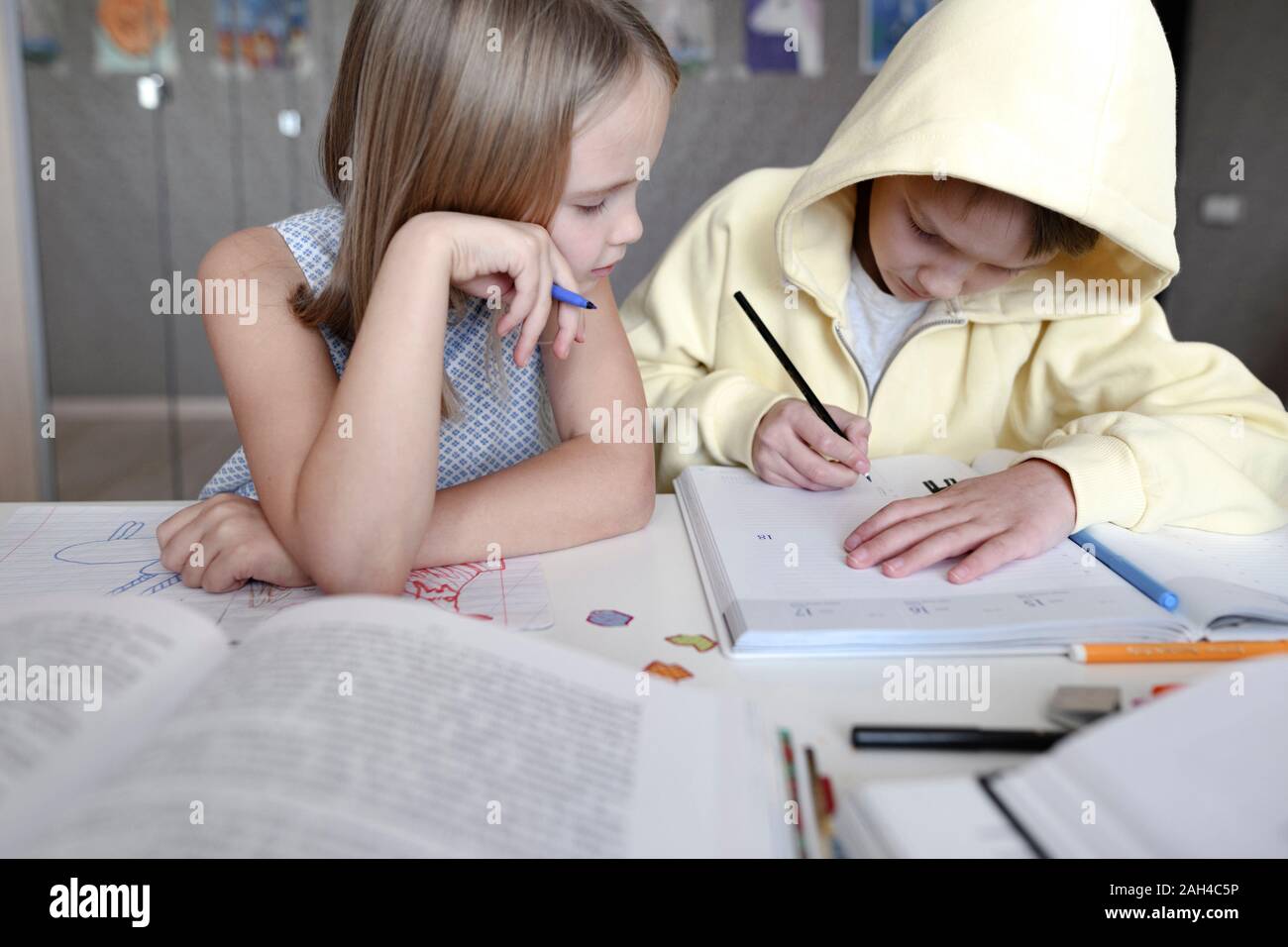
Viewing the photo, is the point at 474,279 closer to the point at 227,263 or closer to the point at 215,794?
the point at 227,263

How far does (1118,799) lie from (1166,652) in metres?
0.24

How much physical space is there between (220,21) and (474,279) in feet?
6.71

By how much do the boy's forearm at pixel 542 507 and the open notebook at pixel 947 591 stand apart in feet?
0.20

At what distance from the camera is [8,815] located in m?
0.39

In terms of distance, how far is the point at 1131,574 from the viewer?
0.71 meters

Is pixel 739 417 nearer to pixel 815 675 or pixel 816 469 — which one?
pixel 816 469

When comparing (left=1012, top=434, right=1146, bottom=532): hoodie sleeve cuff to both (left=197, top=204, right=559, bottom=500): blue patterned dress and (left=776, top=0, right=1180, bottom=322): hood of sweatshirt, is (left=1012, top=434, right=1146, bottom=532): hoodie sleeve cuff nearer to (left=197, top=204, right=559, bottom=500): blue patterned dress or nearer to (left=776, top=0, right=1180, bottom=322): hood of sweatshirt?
(left=776, top=0, right=1180, bottom=322): hood of sweatshirt

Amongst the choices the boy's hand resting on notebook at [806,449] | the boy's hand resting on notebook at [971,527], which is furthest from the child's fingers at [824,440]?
the boy's hand resting on notebook at [971,527]

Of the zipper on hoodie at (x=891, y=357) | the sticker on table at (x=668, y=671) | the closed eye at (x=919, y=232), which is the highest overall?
the closed eye at (x=919, y=232)

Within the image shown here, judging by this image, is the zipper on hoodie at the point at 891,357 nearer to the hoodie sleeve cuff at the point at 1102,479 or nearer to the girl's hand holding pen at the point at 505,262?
the hoodie sleeve cuff at the point at 1102,479

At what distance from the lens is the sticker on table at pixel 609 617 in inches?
25.4

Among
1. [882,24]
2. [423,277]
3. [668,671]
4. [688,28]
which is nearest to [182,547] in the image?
[423,277]

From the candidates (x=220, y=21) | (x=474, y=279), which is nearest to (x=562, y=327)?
(x=474, y=279)

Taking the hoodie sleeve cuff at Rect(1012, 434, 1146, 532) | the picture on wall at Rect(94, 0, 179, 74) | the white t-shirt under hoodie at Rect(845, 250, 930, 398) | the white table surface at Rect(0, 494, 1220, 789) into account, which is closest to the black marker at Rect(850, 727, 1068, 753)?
the white table surface at Rect(0, 494, 1220, 789)
